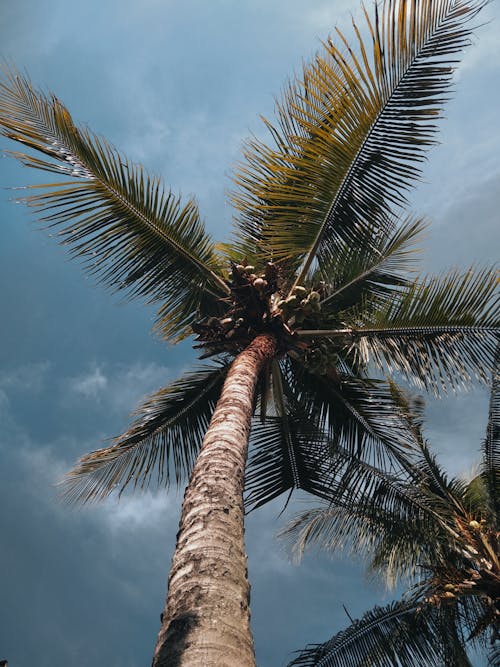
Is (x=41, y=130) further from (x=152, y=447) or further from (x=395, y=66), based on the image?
(x=152, y=447)

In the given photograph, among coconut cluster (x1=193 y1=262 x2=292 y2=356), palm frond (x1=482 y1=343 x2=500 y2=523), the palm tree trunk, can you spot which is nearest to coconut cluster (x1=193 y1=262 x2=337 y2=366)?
coconut cluster (x1=193 y1=262 x2=292 y2=356)

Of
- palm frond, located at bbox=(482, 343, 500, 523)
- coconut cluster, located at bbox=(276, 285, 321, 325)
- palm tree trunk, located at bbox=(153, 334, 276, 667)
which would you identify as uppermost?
coconut cluster, located at bbox=(276, 285, 321, 325)

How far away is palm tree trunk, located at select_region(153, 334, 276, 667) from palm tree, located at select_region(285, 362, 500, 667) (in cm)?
390

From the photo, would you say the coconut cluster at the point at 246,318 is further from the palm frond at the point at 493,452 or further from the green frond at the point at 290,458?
the palm frond at the point at 493,452

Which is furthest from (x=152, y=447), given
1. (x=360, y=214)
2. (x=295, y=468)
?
(x=360, y=214)

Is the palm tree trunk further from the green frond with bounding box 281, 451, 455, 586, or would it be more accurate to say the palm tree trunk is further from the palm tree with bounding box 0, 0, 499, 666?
the green frond with bounding box 281, 451, 455, 586

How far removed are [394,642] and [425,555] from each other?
1697mm

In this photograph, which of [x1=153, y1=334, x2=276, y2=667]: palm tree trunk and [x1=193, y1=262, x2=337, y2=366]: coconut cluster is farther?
[x1=193, y1=262, x2=337, y2=366]: coconut cluster

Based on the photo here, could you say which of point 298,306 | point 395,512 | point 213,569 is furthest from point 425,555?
point 213,569

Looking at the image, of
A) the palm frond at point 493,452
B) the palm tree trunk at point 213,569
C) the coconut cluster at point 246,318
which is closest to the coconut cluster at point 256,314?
the coconut cluster at point 246,318

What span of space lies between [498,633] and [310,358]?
3.77m

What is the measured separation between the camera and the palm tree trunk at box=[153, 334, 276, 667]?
7.24 ft

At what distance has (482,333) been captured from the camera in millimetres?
6301

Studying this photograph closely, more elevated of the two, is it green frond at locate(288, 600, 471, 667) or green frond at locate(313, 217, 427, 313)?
green frond at locate(313, 217, 427, 313)
